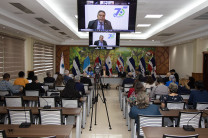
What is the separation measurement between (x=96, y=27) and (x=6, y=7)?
3261 millimetres

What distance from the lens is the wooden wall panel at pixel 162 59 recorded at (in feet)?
58.2

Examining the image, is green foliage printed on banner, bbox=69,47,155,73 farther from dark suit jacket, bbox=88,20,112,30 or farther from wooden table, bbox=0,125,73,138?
wooden table, bbox=0,125,73,138

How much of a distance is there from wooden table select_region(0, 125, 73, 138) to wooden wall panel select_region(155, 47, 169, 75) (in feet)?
50.9

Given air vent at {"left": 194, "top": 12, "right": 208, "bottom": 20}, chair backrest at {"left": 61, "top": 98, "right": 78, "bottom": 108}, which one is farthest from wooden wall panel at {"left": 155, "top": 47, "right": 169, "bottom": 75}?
chair backrest at {"left": 61, "top": 98, "right": 78, "bottom": 108}

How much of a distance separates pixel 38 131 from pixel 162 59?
15950 millimetres

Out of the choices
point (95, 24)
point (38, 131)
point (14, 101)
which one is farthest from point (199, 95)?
point (14, 101)

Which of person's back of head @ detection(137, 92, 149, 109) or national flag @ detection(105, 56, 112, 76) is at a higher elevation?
national flag @ detection(105, 56, 112, 76)

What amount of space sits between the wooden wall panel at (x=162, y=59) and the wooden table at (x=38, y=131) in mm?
15524

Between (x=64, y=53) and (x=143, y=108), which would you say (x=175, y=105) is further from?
(x=64, y=53)

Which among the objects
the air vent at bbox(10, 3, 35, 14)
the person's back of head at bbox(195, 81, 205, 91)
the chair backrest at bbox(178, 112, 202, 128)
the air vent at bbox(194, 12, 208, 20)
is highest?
the air vent at bbox(10, 3, 35, 14)

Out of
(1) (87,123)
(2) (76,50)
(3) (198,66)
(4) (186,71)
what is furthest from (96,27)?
(2) (76,50)

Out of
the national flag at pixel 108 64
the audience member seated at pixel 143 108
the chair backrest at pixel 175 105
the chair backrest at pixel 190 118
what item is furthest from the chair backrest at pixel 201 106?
the national flag at pixel 108 64

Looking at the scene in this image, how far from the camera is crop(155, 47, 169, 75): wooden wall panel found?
58.2 ft

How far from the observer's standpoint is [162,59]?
Answer: 17.8 m
